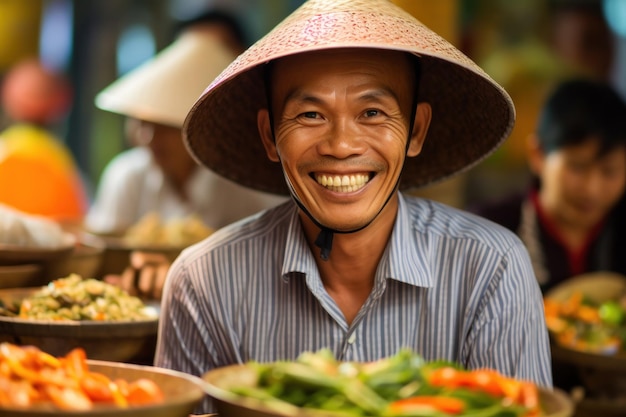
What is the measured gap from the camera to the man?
2.26 m

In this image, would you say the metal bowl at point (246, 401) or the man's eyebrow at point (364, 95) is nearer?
the metal bowl at point (246, 401)

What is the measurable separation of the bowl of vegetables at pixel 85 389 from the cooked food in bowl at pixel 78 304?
561 millimetres

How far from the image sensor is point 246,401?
1638 mm

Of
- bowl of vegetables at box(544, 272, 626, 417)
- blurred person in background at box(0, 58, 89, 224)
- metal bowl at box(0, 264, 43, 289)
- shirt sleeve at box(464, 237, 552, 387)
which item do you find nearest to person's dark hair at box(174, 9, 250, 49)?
blurred person in background at box(0, 58, 89, 224)

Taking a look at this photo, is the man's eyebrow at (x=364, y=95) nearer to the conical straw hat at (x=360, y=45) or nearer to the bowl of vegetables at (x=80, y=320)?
the conical straw hat at (x=360, y=45)

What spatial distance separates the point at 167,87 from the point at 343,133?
7.75 feet

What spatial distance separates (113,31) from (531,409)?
7656mm

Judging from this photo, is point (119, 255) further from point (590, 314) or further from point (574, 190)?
point (574, 190)

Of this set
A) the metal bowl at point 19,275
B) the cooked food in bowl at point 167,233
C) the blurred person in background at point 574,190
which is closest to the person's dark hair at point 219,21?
the cooked food in bowl at point 167,233

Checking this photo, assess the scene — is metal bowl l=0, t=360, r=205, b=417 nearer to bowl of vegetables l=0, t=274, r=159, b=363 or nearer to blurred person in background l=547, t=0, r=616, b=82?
bowl of vegetables l=0, t=274, r=159, b=363

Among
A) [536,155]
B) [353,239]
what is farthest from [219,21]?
[353,239]

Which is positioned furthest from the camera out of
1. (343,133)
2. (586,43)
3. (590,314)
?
(586,43)

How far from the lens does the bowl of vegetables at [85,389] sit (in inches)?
61.2

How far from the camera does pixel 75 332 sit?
227cm
